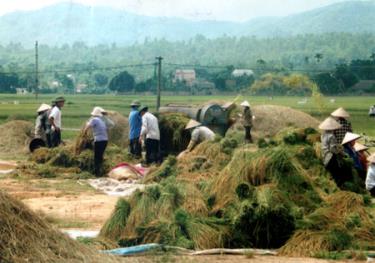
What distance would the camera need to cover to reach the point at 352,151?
1461 centimetres

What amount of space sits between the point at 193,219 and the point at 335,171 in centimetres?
312

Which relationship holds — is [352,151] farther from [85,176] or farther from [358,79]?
[358,79]

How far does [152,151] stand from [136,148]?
0.95m

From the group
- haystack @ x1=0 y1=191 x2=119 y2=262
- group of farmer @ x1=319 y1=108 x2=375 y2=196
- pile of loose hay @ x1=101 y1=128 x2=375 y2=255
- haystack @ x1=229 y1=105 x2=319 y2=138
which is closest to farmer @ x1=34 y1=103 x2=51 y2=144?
haystack @ x1=229 y1=105 x2=319 y2=138

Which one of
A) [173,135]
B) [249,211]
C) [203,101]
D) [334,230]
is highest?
[249,211]

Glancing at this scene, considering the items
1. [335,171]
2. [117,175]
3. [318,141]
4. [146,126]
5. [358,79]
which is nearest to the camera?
[335,171]

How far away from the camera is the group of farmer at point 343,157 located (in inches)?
528

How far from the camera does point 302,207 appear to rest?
11844 millimetres

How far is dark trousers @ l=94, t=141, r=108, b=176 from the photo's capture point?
1912cm

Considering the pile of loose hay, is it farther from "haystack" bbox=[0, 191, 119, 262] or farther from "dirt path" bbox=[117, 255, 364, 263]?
"haystack" bbox=[0, 191, 119, 262]

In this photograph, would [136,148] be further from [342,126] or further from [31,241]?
[31,241]

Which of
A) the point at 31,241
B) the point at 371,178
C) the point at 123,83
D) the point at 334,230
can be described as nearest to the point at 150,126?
the point at 371,178

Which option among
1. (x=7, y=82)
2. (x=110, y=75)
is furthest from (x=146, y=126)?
(x=110, y=75)

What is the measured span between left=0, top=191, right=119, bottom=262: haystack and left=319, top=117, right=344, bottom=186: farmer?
5.47m
